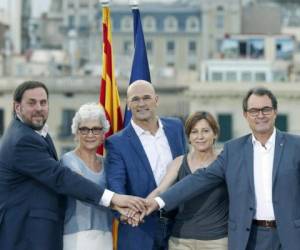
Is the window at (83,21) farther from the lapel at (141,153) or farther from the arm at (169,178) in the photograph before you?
the arm at (169,178)

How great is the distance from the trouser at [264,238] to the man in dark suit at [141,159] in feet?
2.53

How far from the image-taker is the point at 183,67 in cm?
8538

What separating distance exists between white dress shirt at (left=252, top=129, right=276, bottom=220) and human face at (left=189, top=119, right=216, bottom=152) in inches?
19.9

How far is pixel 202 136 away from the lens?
8.03 metres

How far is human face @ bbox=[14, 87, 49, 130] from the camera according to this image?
7.88 metres

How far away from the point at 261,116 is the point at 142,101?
106cm

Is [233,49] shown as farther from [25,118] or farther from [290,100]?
[25,118]

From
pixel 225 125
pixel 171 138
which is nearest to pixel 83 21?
pixel 225 125

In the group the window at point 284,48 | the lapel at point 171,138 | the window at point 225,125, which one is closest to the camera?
the lapel at point 171,138

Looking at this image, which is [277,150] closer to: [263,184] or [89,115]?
[263,184]

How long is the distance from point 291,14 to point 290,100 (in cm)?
5265

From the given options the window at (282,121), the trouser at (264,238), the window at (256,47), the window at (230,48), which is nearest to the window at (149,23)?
the window at (230,48)

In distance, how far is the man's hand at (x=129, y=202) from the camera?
792cm

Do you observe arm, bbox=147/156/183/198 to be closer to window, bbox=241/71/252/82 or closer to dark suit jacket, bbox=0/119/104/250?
dark suit jacket, bbox=0/119/104/250
